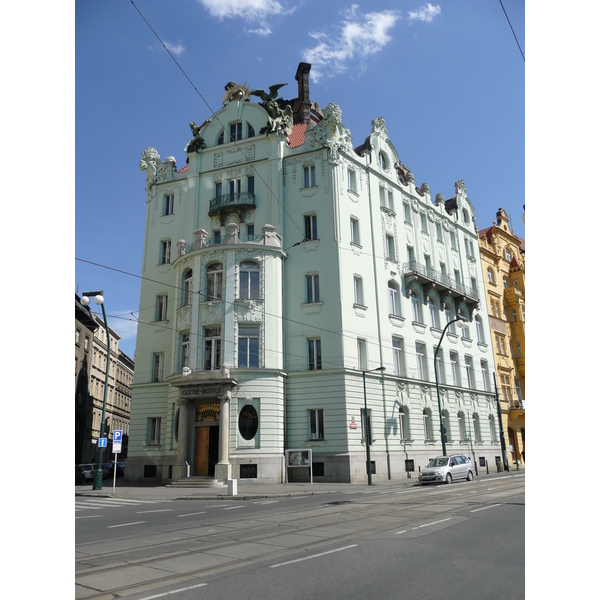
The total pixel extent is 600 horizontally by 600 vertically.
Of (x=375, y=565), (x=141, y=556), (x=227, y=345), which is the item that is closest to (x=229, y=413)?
(x=227, y=345)

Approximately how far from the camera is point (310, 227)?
113ft

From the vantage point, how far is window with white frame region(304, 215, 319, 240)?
33950mm

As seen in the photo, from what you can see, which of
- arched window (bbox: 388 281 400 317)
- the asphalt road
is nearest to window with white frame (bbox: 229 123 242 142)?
arched window (bbox: 388 281 400 317)

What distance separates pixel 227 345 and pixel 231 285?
374 centimetres

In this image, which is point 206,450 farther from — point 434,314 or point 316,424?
point 434,314

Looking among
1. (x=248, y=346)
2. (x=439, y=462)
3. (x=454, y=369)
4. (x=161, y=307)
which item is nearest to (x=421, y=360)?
(x=454, y=369)

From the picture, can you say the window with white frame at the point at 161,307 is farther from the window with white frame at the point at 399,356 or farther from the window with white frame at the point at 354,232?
the window with white frame at the point at 399,356

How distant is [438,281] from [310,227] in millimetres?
12207

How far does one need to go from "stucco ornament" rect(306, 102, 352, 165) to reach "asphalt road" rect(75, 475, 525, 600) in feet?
86.5

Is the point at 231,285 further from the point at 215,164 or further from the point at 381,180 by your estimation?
the point at 381,180

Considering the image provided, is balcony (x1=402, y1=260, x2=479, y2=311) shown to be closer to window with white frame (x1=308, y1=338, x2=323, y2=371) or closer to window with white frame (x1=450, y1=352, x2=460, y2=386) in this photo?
window with white frame (x1=450, y1=352, x2=460, y2=386)

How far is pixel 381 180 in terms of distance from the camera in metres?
38.8

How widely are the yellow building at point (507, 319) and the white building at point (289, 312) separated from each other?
5.11 meters

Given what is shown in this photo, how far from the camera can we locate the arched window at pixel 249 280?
31.1m
